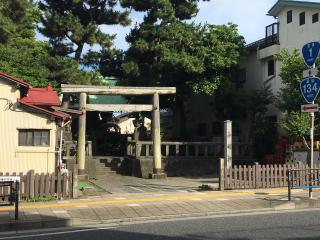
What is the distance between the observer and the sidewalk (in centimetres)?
1031

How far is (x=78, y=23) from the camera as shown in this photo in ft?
83.8

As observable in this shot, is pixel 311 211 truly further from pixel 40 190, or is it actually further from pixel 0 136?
pixel 0 136

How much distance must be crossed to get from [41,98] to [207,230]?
8.93 m

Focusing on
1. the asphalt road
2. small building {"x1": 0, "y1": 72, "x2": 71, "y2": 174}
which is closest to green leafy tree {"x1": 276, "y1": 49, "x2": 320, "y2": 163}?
the asphalt road

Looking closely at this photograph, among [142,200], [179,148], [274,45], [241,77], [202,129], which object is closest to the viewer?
Result: [142,200]

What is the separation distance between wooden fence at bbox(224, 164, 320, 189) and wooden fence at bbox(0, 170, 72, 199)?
5640mm

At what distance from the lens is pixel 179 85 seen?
2738cm

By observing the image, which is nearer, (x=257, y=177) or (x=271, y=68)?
(x=257, y=177)

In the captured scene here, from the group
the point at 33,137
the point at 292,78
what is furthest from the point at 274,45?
the point at 33,137

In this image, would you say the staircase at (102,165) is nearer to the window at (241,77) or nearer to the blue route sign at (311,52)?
the window at (241,77)

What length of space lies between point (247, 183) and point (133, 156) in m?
9.54

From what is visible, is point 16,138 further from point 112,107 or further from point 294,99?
point 294,99

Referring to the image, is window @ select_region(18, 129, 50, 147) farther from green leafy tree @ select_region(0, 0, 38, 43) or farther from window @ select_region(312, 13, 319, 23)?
window @ select_region(312, 13, 319, 23)

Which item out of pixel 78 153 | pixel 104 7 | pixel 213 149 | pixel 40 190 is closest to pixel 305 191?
pixel 40 190
